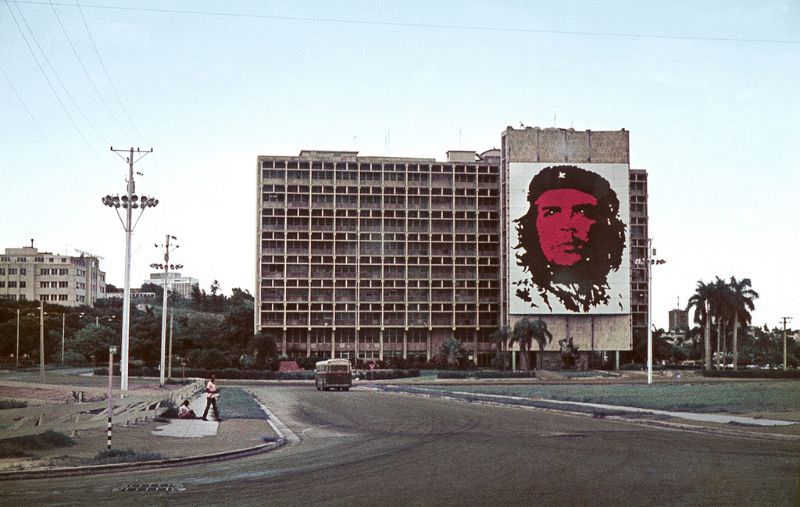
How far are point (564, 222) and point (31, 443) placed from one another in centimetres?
12895

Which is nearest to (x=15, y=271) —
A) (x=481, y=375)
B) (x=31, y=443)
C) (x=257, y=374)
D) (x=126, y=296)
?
(x=257, y=374)

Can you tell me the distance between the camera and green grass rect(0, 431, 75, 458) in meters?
21.9

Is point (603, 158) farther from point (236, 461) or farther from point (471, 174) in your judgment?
point (236, 461)

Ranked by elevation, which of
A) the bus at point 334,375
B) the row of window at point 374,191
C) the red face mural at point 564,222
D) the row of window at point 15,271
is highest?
the row of window at point 374,191

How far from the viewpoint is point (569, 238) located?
147 m

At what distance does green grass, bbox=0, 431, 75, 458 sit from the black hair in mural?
410 feet

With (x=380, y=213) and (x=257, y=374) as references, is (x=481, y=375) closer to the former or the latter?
(x=257, y=374)

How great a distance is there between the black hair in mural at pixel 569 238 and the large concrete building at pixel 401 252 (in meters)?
2.08

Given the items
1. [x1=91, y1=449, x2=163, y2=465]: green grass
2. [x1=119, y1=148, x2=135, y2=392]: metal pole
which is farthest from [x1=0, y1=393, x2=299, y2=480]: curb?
[x1=119, y1=148, x2=135, y2=392]: metal pole

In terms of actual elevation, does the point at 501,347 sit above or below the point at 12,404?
below

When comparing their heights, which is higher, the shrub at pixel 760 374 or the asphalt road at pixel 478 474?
the asphalt road at pixel 478 474

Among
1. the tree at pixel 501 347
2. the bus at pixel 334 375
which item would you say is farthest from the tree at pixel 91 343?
the bus at pixel 334 375

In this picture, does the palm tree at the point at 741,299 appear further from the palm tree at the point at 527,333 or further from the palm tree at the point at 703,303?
the palm tree at the point at 527,333

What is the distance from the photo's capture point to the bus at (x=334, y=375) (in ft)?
236
